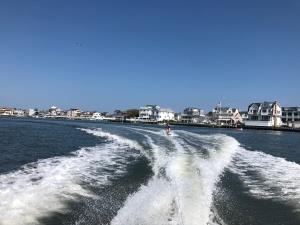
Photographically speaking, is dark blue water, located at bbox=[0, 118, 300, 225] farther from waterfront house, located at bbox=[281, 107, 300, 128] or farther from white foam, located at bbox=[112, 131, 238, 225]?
waterfront house, located at bbox=[281, 107, 300, 128]

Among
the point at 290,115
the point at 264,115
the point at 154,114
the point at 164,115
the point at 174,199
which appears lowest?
the point at 174,199

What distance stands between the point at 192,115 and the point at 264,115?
42.0 metres

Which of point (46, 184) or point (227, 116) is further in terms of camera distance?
point (227, 116)

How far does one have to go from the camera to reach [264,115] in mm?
102688

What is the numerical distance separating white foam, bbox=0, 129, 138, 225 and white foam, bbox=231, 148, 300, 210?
179 inches

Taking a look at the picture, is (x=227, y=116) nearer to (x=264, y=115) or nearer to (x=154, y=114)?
(x=264, y=115)

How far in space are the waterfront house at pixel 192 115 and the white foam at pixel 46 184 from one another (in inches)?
4865

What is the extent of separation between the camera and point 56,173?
12266 millimetres

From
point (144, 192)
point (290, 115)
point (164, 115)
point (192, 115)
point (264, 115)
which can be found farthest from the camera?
point (164, 115)

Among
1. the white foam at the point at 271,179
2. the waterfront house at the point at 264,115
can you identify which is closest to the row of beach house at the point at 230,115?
the waterfront house at the point at 264,115

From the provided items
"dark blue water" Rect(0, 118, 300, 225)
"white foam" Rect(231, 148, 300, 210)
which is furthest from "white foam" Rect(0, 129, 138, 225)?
"white foam" Rect(231, 148, 300, 210)

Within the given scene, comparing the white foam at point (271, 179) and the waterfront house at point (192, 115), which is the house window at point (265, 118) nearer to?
the waterfront house at point (192, 115)

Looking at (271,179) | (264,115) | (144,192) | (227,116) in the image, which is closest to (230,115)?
(227,116)

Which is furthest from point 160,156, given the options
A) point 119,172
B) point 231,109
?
point 231,109
